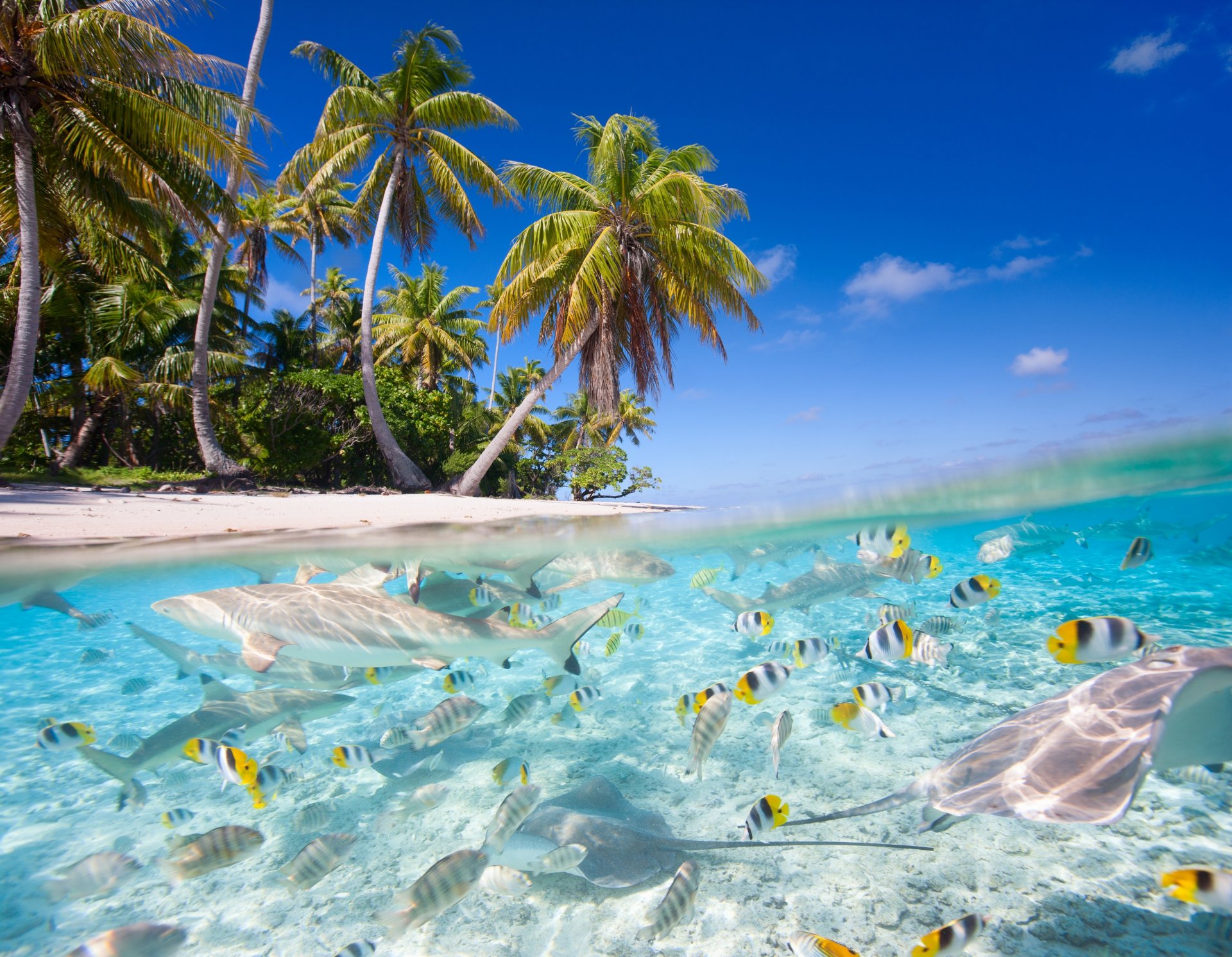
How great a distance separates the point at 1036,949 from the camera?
3.09 meters

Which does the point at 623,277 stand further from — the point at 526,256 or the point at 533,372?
the point at 533,372

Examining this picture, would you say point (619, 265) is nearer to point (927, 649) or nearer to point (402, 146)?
point (402, 146)

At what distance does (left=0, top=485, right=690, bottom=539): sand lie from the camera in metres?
6.88

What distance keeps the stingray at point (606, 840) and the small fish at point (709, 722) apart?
0.58m

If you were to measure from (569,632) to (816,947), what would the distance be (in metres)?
2.80

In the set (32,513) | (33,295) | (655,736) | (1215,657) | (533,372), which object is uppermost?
(533,372)

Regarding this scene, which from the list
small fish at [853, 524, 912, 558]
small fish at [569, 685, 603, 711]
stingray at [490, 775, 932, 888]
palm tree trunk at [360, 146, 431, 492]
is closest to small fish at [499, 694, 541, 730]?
small fish at [569, 685, 603, 711]

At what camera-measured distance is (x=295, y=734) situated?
16.0ft

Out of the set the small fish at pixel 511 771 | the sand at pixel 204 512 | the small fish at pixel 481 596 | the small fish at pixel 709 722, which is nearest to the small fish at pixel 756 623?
the small fish at pixel 709 722

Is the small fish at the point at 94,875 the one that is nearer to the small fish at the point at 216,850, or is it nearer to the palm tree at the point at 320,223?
the small fish at the point at 216,850

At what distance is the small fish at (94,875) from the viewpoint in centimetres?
372

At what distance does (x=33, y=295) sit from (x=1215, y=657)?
15.8 metres

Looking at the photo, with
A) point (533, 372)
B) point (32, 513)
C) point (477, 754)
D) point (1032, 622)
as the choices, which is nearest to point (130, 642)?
point (32, 513)

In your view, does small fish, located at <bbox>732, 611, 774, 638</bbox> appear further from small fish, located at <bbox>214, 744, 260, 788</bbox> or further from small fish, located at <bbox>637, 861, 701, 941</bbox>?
small fish, located at <bbox>214, 744, 260, 788</bbox>
